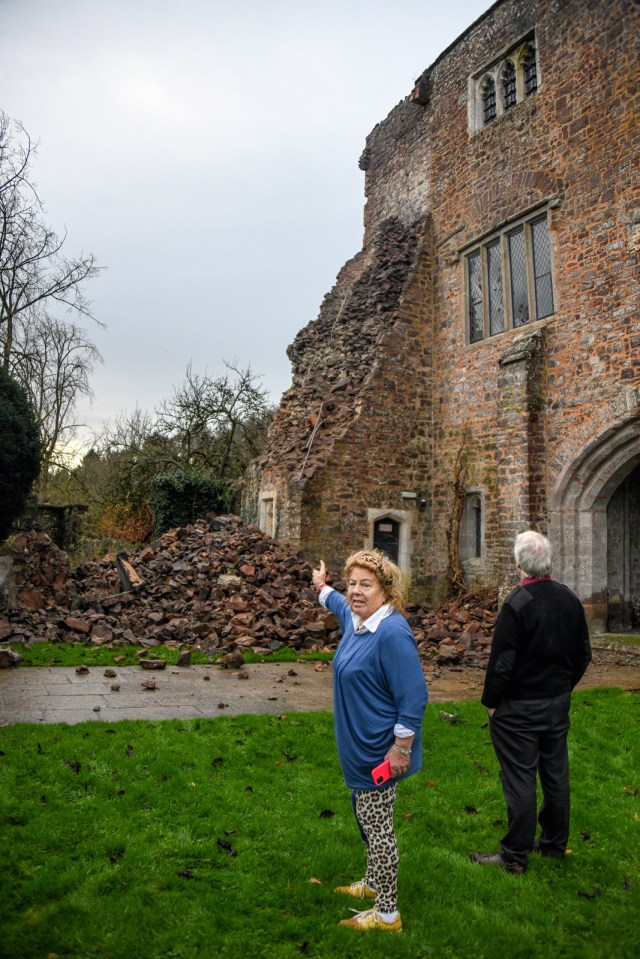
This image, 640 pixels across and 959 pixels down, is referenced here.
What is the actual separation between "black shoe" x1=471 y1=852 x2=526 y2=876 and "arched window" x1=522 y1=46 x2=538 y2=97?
14.3 meters

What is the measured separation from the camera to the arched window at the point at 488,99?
14719 mm

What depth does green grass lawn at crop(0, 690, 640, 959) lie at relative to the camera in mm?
3104

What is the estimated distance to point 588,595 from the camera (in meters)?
12.0

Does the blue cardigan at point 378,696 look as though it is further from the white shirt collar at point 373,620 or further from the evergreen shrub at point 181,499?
the evergreen shrub at point 181,499

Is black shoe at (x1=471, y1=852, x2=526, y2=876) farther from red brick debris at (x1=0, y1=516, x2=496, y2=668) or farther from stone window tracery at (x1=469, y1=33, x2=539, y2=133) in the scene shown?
stone window tracery at (x1=469, y1=33, x2=539, y2=133)

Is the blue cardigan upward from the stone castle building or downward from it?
downward

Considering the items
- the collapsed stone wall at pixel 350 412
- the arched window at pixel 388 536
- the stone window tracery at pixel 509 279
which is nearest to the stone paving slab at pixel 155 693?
the collapsed stone wall at pixel 350 412

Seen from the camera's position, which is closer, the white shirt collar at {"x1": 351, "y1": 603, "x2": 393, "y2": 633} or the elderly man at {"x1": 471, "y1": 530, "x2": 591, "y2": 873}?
the white shirt collar at {"x1": 351, "y1": 603, "x2": 393, "y2": 633}

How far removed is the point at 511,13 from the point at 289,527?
38.7ft

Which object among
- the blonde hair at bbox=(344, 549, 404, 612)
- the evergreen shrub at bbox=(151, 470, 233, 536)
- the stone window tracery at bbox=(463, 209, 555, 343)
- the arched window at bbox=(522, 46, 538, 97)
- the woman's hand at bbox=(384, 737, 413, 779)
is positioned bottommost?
the woman's hand at bbox=(384, 737, 413, 779)

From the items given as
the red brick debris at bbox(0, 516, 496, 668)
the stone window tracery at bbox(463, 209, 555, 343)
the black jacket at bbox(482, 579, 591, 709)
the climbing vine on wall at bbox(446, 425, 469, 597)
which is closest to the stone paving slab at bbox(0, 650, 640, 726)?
the red brick debris at bbox(0, 516, 496, 668)

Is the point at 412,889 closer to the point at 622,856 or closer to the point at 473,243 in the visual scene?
the point at 622,856

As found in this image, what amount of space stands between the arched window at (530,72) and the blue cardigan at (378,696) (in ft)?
46.0

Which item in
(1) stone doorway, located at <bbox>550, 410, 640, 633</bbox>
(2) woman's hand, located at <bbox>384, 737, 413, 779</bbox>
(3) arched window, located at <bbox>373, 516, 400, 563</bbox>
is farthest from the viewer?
(3) arched window, located at <bbox>373, 516, 400, 563</bbox>
